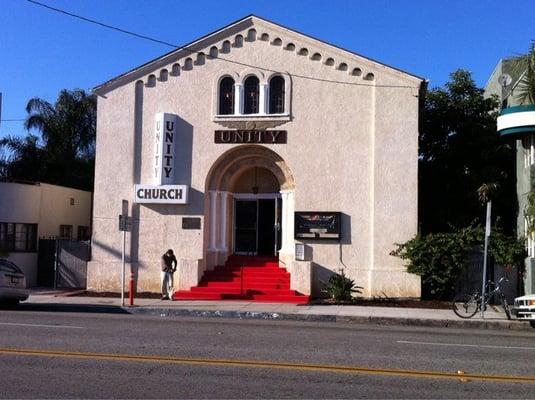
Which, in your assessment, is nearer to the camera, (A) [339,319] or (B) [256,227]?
(A) [339,319]

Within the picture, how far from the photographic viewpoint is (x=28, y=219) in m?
23.7

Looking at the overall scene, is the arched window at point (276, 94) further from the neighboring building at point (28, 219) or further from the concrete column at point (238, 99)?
the neighboring building at point (28, 219)

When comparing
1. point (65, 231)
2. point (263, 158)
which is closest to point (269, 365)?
point (263, 158)

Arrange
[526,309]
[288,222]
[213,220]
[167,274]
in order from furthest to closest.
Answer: [213,220] → [288,222] → [167,274] → [526,309]

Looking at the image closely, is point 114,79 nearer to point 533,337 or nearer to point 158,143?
point 158,143

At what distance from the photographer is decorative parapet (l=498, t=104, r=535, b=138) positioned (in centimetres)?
1862

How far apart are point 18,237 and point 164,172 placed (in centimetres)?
654

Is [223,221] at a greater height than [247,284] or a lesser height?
greater

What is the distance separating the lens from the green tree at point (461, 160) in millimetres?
21906

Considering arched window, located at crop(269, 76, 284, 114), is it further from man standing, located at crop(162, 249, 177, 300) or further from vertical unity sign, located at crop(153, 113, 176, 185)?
man standing, located at crop(162, 249, 177, 300)

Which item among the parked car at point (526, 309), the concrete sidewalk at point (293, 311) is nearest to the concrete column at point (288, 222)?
the concrete sidewalk at point (293, 311)

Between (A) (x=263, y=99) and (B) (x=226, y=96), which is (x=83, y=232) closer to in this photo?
(B) (x=226, y=96)

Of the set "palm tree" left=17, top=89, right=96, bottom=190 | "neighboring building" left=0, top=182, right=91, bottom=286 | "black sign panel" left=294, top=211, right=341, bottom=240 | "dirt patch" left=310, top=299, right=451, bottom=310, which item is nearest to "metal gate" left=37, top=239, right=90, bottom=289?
→ "neighboring building" left=0, top=182, right=91, bottom=286

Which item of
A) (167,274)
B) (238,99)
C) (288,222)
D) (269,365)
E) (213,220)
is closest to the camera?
(269,365)
